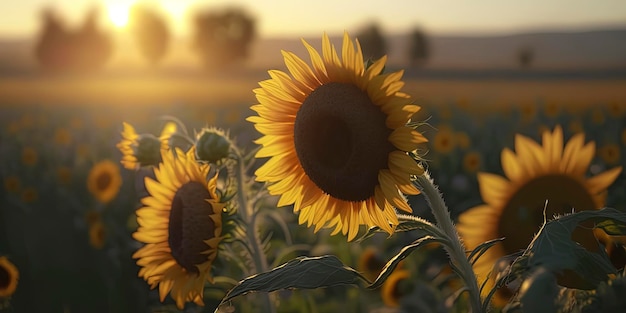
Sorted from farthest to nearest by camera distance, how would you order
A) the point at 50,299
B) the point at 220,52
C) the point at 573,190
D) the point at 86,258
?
the point at 220,52
the point at 86,258
the point at 50,299
the point at 573,190

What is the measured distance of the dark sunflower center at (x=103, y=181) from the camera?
5.43 m

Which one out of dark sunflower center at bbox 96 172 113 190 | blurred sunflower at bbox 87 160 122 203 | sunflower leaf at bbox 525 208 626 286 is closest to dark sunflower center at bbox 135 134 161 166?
sunflower leaf at bbox 525 208 626 286

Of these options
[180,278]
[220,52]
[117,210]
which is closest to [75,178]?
[117,210]

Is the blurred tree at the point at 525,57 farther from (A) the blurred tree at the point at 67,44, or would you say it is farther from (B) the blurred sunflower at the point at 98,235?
(B) the blurred sunflower at the point at 98,235

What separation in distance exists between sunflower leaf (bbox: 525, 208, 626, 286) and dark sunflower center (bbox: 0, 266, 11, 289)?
241 cm

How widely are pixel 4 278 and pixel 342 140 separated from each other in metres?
1.94

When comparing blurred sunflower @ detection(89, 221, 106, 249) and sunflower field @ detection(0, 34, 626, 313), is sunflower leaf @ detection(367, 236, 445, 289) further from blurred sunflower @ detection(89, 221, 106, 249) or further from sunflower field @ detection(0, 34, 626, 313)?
blurred sunflower @ detection(89, 221, 106, 249)

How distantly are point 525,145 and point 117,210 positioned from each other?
4.55 metres

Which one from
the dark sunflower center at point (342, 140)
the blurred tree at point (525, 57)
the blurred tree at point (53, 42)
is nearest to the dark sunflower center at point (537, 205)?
the dark sunflower center at point (342, 140)

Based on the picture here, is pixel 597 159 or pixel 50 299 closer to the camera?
pixel 50 299

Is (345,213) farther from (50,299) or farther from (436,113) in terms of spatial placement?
(436,113)

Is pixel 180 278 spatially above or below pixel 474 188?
above

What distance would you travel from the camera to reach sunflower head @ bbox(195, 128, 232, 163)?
239 centimetres

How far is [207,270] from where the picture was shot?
230 cm
